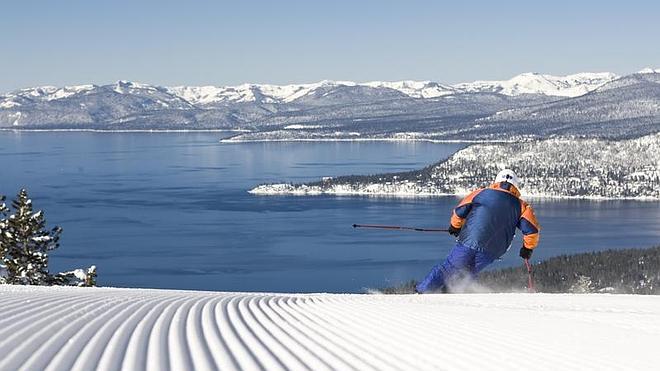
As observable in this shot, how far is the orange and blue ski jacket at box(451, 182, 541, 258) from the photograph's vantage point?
12.1m

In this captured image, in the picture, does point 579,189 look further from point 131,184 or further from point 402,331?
point 402,331

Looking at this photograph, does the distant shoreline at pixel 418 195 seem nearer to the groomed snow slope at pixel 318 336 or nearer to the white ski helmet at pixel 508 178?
the white ski helmet at pixel 508 178

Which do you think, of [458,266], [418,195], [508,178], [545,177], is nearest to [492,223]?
[508,178]

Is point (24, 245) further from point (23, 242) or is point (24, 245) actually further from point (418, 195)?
point (418, 195)

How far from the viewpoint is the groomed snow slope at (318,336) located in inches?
235

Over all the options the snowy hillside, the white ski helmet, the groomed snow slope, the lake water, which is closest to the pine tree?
the groomed snow slope

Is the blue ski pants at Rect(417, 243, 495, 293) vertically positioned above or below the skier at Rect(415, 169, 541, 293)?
below

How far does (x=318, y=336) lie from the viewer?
7391mm

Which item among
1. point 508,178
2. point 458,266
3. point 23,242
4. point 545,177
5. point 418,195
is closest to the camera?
point 508,178

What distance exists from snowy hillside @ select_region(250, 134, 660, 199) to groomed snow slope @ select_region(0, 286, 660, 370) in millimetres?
137795

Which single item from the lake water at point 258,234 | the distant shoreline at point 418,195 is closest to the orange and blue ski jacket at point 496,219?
the lake water at point 258,234

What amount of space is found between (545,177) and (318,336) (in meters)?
173

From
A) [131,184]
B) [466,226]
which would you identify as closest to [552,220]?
[131,184]

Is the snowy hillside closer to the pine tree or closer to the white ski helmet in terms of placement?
the pine tree
